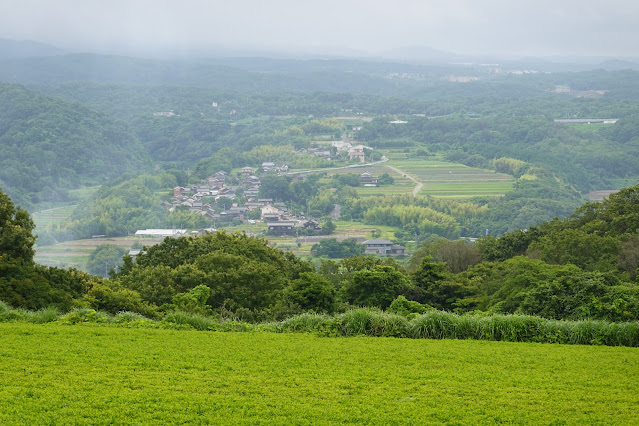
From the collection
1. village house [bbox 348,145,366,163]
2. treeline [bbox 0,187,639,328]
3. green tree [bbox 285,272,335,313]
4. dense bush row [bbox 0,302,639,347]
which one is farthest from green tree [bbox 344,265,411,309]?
village house [bbox 348,145,366,163]

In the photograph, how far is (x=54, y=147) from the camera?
78.9m

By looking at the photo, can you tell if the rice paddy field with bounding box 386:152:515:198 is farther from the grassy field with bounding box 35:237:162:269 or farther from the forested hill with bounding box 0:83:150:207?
the forested hill with bounding box 0:83:150:207

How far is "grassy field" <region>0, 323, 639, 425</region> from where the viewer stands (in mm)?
5938

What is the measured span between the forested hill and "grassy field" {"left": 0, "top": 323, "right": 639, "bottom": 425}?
2424 inches

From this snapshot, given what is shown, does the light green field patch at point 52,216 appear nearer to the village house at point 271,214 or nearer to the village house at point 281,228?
the village house at point 271,214

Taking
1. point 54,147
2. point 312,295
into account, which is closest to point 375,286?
point 312,295

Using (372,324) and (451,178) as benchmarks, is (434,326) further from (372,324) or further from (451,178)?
(451,178)

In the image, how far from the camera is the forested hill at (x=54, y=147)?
6931cm

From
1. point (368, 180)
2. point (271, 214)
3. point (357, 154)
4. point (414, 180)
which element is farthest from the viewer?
point (357, 154)

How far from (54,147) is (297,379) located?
260 feet

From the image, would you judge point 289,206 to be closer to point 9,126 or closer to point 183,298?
point 9,126

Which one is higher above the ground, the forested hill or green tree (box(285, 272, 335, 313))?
green tree (box(285, 272, 335, 313))

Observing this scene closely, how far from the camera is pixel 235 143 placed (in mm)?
100625

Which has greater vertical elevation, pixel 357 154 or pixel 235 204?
pixel 357 154
